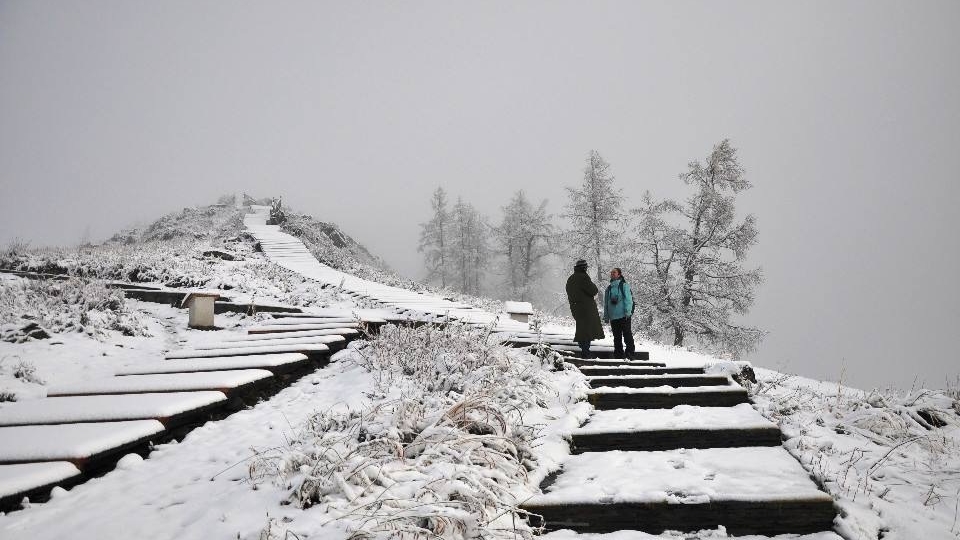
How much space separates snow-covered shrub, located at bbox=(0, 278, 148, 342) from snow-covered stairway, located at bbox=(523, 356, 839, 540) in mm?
7401

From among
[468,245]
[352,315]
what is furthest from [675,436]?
[468,245]

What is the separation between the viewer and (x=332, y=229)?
Result: 29.7m

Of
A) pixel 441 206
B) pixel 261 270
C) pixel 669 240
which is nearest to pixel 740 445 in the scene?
pixel 261 270

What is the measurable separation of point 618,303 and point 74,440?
20.2 ft

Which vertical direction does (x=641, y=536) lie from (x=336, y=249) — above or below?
below

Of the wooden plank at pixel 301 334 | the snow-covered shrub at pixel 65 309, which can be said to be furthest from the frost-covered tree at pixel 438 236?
the wooden plank at pixel 301 334

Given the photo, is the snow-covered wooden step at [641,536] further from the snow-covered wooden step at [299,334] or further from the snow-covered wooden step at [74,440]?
the snow-covered wooden step at [299,334]

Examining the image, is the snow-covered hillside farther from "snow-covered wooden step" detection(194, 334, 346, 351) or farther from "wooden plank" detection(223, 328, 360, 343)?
"wooden plank" detection(223, 328, 360, 343)

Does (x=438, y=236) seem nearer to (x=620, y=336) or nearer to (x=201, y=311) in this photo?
(x=201, y=311)

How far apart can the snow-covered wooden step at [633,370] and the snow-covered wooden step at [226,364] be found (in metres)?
3.15

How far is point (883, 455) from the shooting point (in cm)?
334

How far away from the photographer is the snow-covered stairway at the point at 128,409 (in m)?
2.43

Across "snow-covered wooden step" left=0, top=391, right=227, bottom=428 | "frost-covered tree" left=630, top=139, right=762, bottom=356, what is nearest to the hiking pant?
"snow-covered wooden step" left=0, top=391, right=227, bottom=428

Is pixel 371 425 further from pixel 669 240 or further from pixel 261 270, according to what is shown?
pixel 669 240
